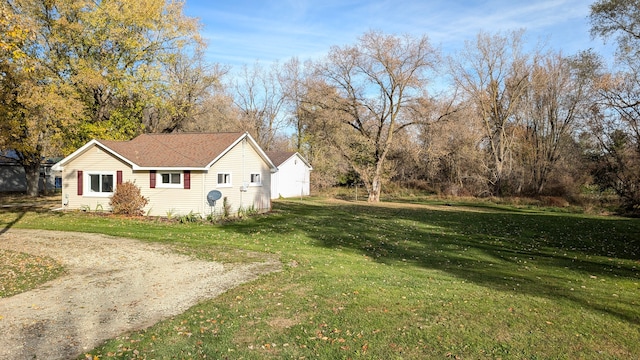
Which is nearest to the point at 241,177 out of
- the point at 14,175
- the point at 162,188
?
the point at 162,188

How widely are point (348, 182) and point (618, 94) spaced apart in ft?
102

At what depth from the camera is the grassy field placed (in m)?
5.48

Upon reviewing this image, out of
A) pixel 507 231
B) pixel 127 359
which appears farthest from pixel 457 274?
pixel 507 231

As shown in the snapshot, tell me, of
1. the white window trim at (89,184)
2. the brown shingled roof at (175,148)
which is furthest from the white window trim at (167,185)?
the white window trim at (89,184)

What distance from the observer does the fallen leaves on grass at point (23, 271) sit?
840cm

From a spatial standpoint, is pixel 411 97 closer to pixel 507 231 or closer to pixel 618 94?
pixel 618 94

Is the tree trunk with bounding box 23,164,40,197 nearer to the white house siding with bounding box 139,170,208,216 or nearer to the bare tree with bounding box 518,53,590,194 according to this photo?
the white house siding with bounding box 139,170,208,216

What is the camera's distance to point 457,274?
10508 millimetres

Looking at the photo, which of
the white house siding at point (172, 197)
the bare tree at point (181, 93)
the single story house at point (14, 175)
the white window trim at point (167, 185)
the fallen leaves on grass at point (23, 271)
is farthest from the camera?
the single story house at point (14, 175)

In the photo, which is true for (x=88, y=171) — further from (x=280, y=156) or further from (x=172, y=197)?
(x=280, y=156)

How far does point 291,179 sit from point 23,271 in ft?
108

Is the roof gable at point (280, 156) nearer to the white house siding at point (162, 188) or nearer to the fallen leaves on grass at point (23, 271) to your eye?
the white house siding at point (162, 188)

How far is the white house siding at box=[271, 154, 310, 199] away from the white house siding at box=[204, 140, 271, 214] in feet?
44.4

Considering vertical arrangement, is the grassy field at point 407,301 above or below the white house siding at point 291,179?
below
